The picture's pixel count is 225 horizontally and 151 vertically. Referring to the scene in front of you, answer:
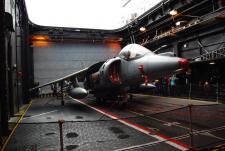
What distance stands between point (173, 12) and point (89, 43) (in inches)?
655

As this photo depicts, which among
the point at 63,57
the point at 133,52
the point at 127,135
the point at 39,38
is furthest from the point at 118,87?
the point at 39,38

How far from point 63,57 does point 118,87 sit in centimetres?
2086

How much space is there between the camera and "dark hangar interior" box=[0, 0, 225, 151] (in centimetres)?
585

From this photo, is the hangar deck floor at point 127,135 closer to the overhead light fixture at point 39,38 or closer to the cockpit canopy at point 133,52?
the cockpit canopy at point 133,52

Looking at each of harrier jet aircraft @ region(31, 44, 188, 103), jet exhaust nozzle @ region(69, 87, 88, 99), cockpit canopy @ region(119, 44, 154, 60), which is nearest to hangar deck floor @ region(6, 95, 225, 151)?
harrier jet aircraft @ region(31, 44, 188, 103)

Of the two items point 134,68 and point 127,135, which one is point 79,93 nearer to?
point 134,68

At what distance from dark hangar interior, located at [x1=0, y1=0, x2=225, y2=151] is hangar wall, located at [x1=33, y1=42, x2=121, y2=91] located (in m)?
0.14

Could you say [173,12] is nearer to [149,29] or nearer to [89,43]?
[149,29]

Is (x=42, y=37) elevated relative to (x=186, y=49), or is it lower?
elevated

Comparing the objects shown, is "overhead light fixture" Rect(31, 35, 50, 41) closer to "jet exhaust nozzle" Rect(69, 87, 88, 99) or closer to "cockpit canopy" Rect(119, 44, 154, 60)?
"jet exhaust nozzle" Rect(69, 87, 88, 99)

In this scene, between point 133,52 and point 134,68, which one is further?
point 133,52

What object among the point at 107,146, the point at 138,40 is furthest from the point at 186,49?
the point at 107,146

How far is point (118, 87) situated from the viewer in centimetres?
1168

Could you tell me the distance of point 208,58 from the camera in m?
15.5
